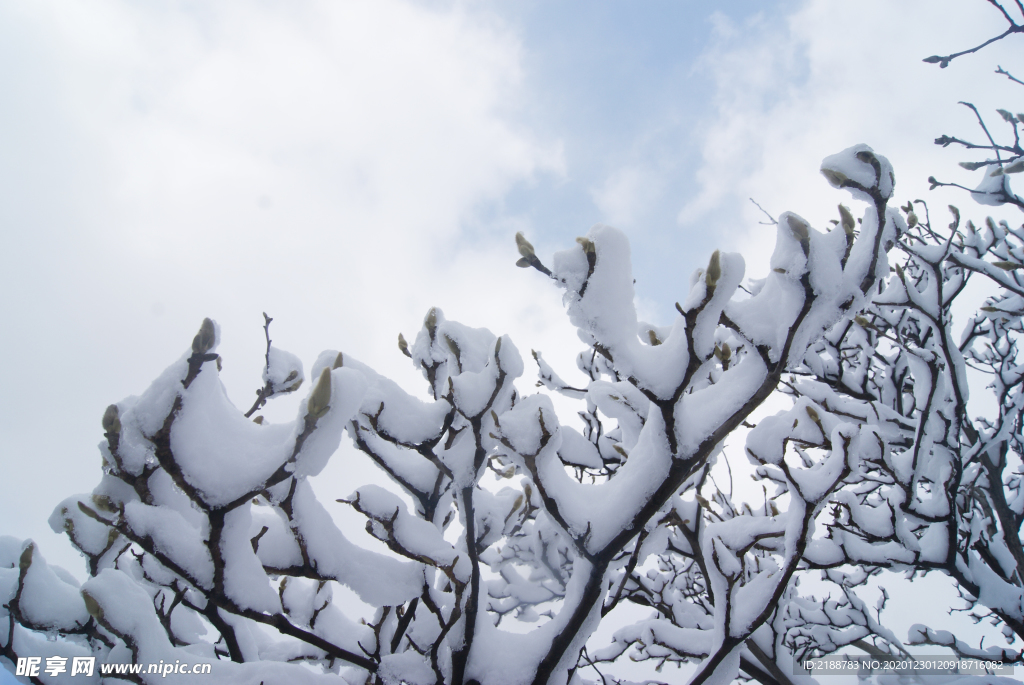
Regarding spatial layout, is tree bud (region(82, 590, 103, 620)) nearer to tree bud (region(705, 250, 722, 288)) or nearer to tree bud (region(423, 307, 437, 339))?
tree bud (region(423, 307, 437, 339))

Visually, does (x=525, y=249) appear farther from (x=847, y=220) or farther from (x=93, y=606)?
(x=93, y=606)

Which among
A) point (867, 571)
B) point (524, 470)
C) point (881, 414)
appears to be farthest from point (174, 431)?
point (867, 571)

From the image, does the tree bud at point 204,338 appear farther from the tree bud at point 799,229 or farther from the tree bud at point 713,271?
the tree bud at point 799,229

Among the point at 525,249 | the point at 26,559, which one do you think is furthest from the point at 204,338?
the point at 26,559

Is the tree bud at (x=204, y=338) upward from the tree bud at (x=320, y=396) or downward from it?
upward

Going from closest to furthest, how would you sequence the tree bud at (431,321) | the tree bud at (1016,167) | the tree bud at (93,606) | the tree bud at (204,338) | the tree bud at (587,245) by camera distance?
the tree bud at (204,338) → the tree bud at (587,245) → the tree bud at (93,606) → the tree bud at (431,321) → the tree bud at (1016,167)

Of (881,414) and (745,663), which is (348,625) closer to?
(745,663)

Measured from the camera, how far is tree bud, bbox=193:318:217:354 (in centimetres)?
99

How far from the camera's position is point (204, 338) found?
100 cm

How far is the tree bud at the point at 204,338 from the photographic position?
99 cm

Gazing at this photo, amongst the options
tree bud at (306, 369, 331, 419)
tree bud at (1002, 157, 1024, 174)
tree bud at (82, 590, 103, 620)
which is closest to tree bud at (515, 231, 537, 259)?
tree bud at (306, 369, 331, 419)

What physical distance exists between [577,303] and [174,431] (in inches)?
36.8

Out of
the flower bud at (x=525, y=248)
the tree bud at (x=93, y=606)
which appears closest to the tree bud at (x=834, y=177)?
the flower bud at (x=525, y=248)

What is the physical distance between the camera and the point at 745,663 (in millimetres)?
2410
